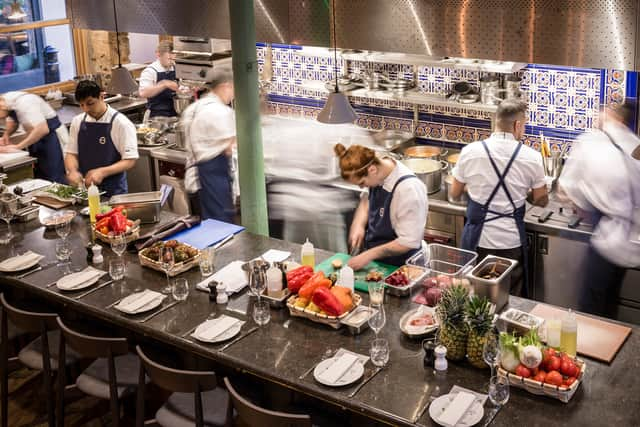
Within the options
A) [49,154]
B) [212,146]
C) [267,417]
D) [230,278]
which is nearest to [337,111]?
[230,278]

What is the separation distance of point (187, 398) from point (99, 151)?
3.21 m

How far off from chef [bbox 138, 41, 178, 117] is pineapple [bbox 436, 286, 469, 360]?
5.67 metres

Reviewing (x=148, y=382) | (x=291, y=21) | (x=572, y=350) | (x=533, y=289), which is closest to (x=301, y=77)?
(x=291, y=21)

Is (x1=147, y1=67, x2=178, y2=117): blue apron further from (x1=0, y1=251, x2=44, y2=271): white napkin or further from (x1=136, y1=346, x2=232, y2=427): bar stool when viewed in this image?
(x1=136, y1=346, x2=232, y2=427): bar stool

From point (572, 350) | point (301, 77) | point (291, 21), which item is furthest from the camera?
point (301, 77)

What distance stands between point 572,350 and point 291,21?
3254 mm

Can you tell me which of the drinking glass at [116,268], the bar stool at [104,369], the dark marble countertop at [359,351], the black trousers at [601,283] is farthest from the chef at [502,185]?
the bar stool at [104,369]

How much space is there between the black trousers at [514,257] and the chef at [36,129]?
489cm

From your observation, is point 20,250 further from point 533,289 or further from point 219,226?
point 533,289

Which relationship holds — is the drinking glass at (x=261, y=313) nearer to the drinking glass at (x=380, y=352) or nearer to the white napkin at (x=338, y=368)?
the white napkin at (x=338, y=368)

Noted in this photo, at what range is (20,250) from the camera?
5.69m

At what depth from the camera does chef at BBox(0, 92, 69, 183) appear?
333 inches

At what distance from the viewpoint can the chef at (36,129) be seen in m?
8.46

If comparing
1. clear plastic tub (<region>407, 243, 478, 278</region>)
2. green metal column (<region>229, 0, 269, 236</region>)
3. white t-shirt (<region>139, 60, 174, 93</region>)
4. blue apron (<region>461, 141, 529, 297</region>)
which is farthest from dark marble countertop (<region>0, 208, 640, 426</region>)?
white t-shirt (<region>139, 60, 174, 93</region>)
